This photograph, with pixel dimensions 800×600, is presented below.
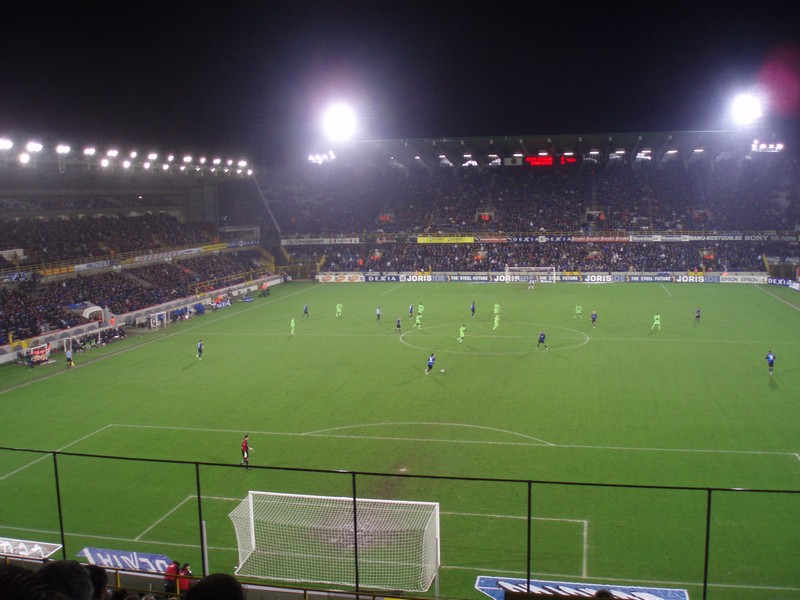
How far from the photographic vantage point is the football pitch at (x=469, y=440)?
14.7 m

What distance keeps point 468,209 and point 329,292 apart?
2475 cm

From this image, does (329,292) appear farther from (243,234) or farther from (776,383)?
(776,383)

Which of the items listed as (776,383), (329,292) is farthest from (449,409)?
(329,292)

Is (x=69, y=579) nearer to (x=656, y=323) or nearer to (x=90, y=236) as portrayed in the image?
(x=656, y=323)

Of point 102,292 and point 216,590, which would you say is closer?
point 216,590

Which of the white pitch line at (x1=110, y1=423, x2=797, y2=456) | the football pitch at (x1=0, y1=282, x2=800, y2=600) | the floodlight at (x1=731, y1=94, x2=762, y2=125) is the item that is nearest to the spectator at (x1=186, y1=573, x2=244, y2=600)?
the football pitch at (x1=0, y1=282, x2=800, y2=600)

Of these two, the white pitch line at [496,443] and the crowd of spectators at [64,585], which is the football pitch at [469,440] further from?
the crowd of spectators at [64,585]

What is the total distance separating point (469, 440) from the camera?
845 inches

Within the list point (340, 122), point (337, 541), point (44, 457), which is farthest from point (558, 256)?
point (337, 541)

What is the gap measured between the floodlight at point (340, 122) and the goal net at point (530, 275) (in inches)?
844

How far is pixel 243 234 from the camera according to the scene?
252ft

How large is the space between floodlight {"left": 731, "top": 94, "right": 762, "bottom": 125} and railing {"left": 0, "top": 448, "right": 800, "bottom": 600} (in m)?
49.8

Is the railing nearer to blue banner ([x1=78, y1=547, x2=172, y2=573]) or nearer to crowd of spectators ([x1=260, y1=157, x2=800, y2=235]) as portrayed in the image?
blue banner ([x1=78, y1=547, x2=172, y2=573])

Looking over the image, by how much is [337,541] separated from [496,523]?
154 inches
